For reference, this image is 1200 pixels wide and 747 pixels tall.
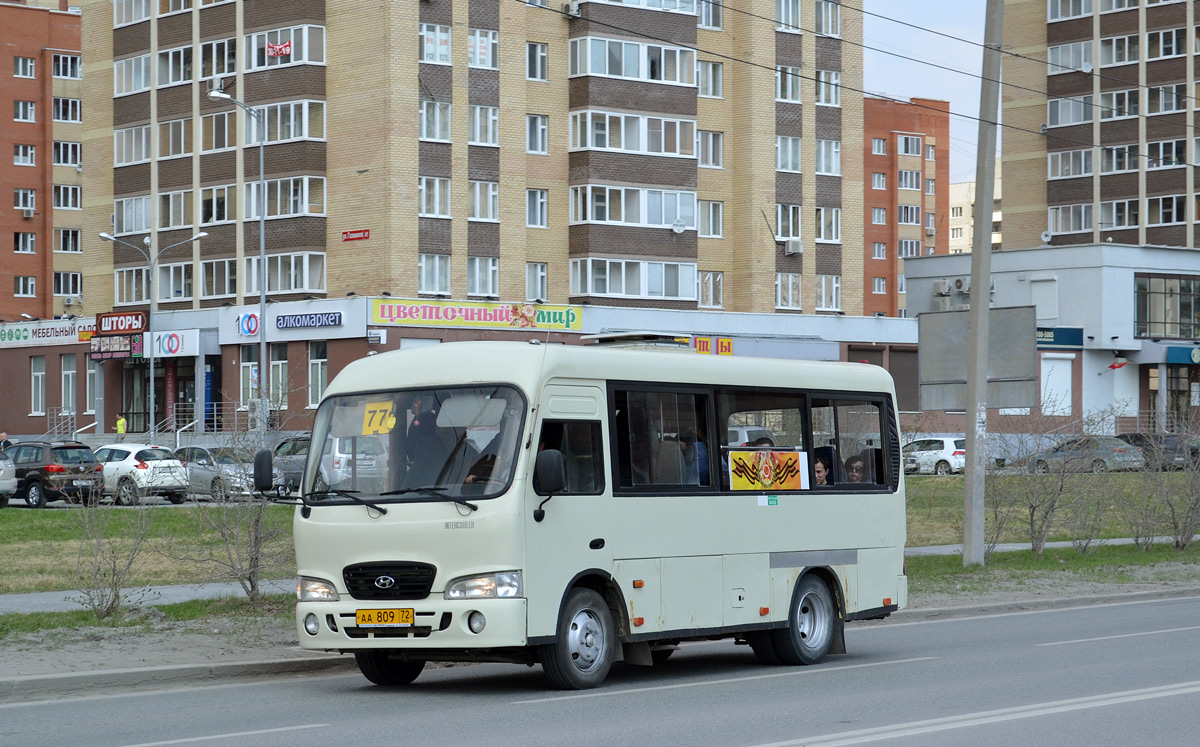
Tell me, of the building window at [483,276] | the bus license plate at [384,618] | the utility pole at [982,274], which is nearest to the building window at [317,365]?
the building window at [483,276]

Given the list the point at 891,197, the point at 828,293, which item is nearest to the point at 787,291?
the point at 828,293

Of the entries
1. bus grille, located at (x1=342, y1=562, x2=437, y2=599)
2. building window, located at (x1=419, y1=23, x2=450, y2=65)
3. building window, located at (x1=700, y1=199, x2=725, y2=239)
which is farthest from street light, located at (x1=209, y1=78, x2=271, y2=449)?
bus grille, located at (x1=342, y1=562, x2=437, y2=599)

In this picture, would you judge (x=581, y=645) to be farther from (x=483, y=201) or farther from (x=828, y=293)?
(x=828, y=293)

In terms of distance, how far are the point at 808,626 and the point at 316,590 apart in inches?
185

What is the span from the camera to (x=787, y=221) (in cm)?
6544

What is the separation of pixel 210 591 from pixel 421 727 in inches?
367

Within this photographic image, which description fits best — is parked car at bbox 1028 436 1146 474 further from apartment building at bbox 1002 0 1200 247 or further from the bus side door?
apartment building at bbox 1002 0 1200 247

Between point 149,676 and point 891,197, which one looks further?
point 891,197

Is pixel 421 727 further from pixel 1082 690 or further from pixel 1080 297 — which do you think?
pixel 1080 297

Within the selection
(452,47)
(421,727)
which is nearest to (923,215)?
(452,47)

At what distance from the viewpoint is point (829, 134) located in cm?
6688

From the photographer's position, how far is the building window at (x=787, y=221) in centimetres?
6512

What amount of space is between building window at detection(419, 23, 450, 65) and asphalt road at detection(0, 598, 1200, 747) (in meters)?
42.3

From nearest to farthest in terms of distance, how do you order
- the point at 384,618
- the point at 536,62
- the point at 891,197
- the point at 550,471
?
the point at 550,471 → the point at 384,618 → the point at 536,62 → the point at 891,197
